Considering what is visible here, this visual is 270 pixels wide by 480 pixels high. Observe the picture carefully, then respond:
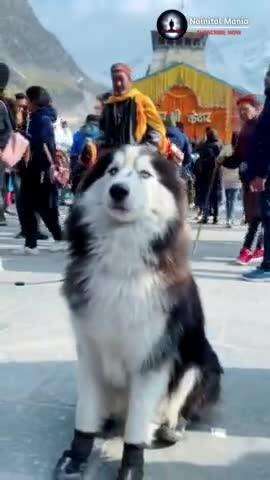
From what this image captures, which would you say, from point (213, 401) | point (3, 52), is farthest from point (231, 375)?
point (3, 52)

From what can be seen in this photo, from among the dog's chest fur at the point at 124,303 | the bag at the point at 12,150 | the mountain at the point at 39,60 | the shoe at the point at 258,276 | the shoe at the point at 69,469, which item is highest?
the mountain at the point at 39,60

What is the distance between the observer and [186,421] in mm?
2521

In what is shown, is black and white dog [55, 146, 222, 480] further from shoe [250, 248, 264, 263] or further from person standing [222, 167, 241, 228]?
person standing [222, 167, 241, 228]

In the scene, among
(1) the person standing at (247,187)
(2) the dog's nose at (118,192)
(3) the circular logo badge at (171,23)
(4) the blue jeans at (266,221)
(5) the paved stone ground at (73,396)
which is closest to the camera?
(2) the dog's nose at (118,192)

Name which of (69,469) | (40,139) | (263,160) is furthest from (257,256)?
(69,469)

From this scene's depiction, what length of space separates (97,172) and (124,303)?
464mm

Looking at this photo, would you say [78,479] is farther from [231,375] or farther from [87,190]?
[231,375]

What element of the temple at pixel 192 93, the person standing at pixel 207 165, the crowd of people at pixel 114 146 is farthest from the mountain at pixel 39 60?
the crowd of people at pixel 114 146

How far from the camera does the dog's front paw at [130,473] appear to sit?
2121 mm

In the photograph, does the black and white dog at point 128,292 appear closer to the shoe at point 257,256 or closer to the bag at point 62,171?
the shoe at point 257,256

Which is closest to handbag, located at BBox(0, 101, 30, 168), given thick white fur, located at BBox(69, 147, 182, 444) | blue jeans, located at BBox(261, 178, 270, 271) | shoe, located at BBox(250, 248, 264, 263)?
blue jeans, located at BBox(261, 178, 270, 271)

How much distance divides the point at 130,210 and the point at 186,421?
94cm

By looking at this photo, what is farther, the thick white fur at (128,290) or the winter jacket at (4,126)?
the winter jacket at (4,126)

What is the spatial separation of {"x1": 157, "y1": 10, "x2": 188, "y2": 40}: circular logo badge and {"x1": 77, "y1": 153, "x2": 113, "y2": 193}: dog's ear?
50.7ft
